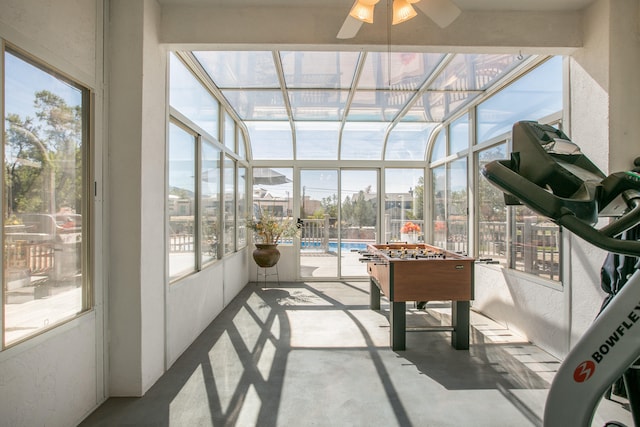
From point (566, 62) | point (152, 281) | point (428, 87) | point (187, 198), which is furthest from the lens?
point (428, 87)

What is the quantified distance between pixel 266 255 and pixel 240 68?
3.26 m

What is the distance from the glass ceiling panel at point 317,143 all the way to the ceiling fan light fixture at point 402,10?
4430 mm

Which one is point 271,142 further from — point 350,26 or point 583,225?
point 583,225

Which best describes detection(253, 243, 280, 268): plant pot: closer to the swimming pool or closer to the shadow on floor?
the swimming pool

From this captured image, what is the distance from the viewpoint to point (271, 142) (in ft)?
22.3

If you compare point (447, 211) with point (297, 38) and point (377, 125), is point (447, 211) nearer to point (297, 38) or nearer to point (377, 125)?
point (377, 125)

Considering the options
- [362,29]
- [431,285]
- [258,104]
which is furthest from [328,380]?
[258,104]

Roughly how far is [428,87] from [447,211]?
2384mm

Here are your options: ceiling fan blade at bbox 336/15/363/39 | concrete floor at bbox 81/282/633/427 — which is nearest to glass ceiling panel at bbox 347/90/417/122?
ceiling fan blade at bbox 336/15/363/39

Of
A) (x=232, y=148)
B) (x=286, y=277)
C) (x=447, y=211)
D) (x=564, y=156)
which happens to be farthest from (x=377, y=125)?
(x=564, y=156)

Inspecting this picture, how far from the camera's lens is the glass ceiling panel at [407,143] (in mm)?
6629

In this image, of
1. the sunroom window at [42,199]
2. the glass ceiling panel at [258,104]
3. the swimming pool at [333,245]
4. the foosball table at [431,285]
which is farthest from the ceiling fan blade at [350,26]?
the swimming pool at [333,245]

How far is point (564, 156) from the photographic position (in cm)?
105

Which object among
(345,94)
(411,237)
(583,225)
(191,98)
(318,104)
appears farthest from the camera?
(411,237)
